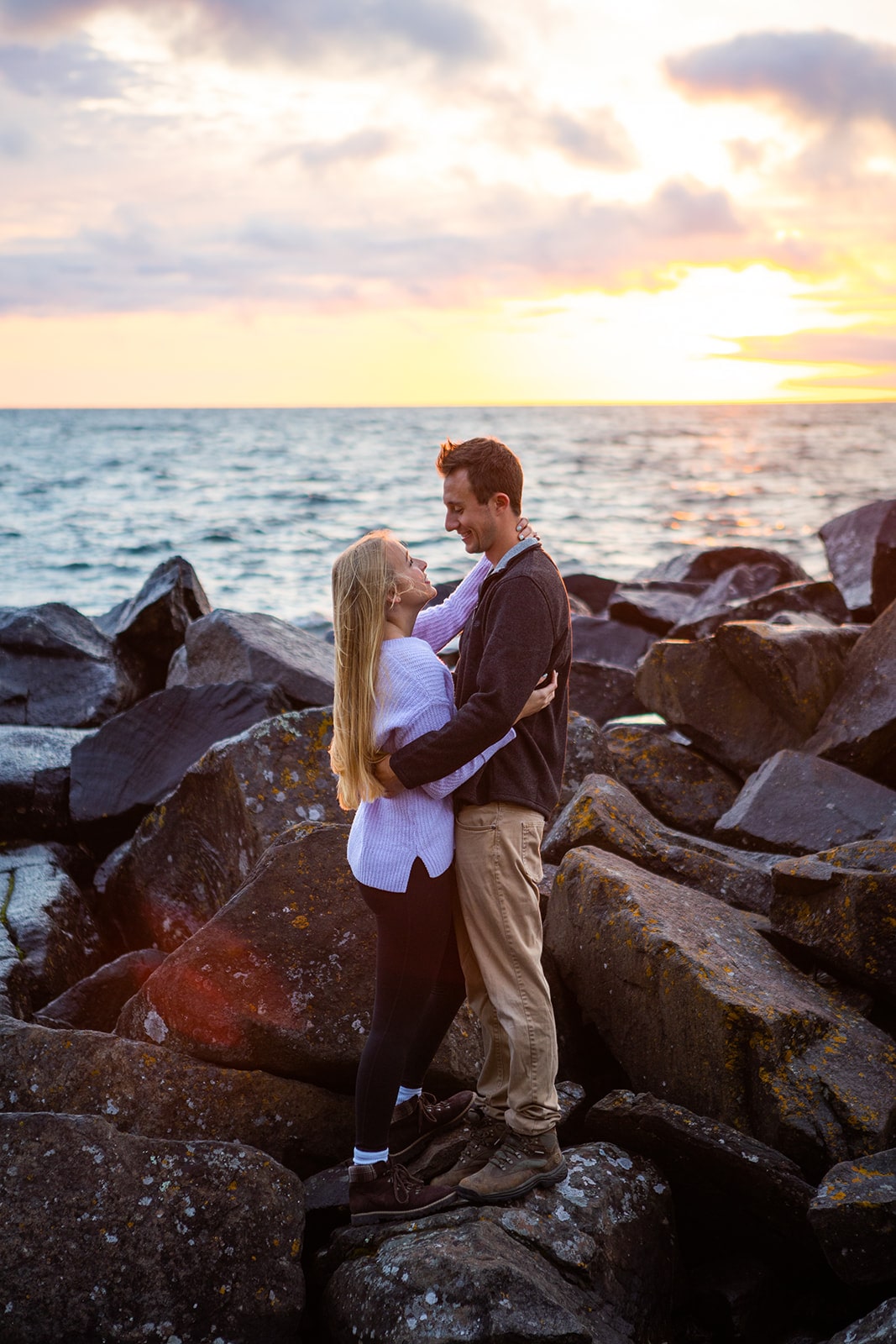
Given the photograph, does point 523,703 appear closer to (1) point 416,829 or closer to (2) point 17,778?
(1) point 416,829

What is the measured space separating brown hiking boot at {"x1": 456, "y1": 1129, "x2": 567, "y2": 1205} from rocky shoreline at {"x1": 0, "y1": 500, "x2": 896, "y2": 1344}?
62 millimetres

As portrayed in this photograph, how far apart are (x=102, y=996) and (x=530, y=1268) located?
302 cm

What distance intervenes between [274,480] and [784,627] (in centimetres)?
5037

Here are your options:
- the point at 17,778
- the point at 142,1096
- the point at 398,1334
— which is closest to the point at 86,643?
the point at 17,778

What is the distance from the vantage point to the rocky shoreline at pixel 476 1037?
11.9 ft

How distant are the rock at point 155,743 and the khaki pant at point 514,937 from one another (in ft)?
13.0

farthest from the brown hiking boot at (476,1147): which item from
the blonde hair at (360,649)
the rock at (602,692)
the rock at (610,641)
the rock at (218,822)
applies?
the rock at (610,641)

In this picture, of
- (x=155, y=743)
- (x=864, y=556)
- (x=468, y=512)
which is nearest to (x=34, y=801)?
(x=155, y=743)

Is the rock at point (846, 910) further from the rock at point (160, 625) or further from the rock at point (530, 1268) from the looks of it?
the rock at point (160, 625)

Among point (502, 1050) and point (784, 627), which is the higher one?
point (784, 627)

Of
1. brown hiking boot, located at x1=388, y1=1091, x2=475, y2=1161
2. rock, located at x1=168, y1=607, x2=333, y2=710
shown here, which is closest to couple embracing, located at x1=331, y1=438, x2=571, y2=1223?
brown hiking boot, located at x1=388, y1=1091, x2=475, y2=1161

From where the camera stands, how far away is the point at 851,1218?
357 centimetres

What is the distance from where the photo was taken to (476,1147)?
420cm

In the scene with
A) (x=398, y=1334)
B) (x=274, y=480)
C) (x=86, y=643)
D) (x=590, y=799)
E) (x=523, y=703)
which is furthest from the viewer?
(x=274, y=480)
